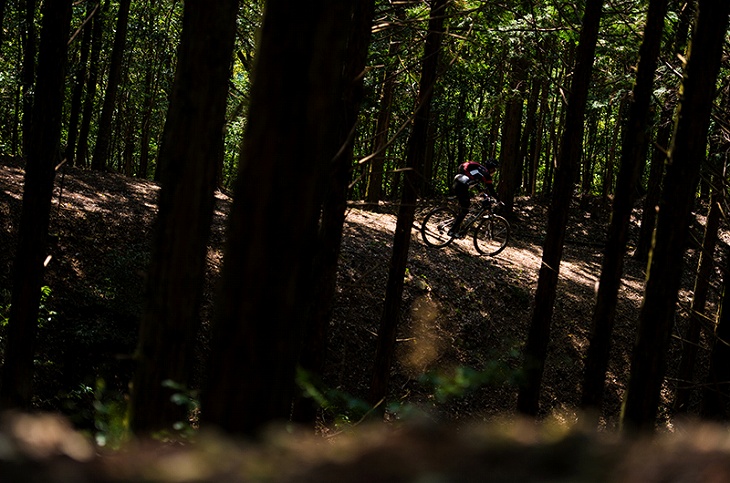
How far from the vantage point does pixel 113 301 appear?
12086mm

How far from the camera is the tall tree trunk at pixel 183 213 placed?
464cm

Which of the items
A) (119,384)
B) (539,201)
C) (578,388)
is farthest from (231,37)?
(539,201)

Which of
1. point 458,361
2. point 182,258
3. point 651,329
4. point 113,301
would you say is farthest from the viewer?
point 458,361

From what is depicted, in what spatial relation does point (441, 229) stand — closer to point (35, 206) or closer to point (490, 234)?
point (490, 234)

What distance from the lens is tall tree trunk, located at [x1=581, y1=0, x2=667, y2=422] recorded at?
7363 mm

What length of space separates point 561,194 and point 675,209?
3698 mm

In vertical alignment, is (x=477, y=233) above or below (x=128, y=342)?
above

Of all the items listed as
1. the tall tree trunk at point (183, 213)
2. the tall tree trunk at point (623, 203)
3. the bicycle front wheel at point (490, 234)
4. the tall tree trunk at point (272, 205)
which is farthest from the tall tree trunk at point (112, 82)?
the tall tree trunk at point (272, 205)

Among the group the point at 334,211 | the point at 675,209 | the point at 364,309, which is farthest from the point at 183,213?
the point at 364,309

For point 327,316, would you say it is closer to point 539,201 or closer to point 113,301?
point 113,301

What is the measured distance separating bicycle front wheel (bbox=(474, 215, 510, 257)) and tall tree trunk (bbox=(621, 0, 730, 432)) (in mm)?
11249

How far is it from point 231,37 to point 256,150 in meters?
2.46

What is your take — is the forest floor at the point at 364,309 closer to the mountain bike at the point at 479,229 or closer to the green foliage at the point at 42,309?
the green foliage at the point at 42,309

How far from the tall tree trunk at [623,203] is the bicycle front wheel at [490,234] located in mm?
8925
